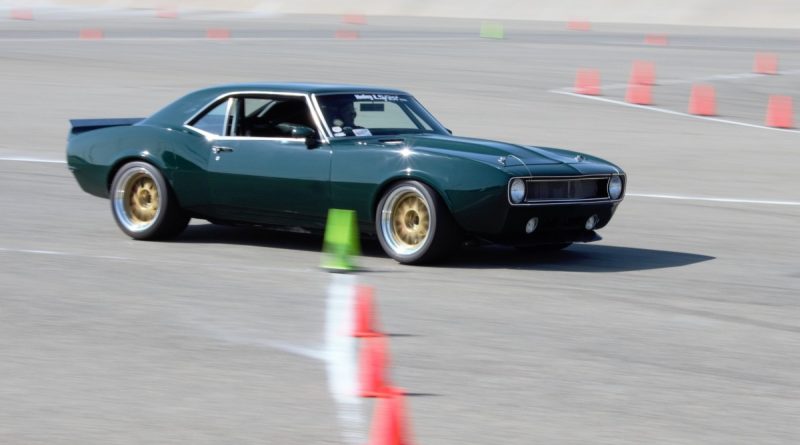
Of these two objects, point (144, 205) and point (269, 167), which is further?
point (144, 205)

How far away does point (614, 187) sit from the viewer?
9797mm

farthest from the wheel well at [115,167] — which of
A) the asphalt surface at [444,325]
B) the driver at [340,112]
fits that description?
the driver at [340,112]

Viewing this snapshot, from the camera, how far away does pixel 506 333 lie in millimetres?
7410

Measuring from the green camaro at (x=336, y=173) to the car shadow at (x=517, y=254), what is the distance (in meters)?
0.19

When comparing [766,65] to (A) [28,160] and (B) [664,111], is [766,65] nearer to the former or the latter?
Result: (B) [664,111]

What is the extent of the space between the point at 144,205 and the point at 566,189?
336 cm

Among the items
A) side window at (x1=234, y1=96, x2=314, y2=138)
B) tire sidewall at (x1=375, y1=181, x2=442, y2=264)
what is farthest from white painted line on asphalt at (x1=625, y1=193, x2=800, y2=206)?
tire sidewall at (x1=375, y1=181, x2=442, y2=264)

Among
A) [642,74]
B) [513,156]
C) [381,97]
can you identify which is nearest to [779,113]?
[642,74]

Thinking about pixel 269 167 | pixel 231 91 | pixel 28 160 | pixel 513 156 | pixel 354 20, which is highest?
pixel 231 91

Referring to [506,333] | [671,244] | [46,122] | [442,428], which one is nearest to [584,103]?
[46,122]

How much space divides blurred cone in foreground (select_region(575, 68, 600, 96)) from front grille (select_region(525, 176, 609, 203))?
1517 cm

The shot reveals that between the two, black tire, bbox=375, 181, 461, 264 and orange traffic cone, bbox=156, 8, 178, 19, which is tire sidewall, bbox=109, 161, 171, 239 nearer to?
black tire, bbox=375, 181, 461, 264

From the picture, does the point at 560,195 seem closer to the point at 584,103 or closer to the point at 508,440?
the point at 508,440

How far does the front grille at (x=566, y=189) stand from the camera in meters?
9.17
